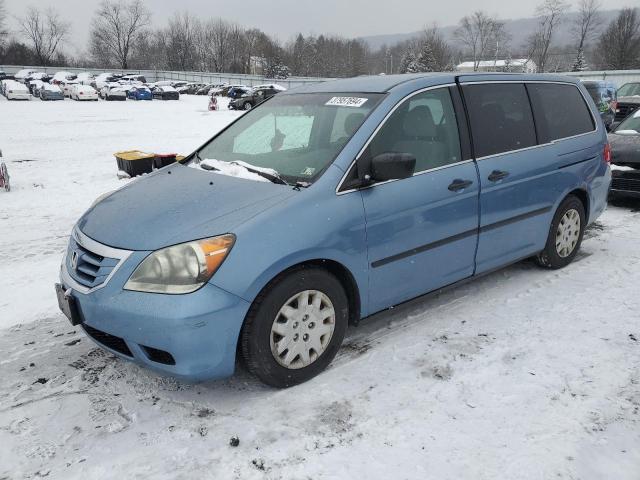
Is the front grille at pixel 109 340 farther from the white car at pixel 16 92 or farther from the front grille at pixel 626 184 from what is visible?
the white car at pixel 16 92

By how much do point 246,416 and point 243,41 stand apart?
102150 millimetres

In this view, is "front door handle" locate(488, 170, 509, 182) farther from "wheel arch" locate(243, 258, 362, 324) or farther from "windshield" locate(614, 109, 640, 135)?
"windshield" locate(614, 109, 640, 135)

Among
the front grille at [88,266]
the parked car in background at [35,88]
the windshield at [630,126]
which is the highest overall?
the parked car in background at [35,88]

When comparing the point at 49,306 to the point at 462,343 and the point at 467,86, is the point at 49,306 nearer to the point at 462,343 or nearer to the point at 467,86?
the point at 462,343

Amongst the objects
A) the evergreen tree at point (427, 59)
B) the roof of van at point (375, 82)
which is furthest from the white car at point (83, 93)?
the evergreen tree at point (427, 59)

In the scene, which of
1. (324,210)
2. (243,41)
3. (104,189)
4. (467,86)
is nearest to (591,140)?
(467,86)

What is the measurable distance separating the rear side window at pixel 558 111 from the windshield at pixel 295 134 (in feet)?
6.03

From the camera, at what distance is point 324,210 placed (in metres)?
3.03

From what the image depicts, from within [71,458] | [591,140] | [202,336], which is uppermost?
[591,140]

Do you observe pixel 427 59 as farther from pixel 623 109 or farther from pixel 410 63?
pixel 623 109

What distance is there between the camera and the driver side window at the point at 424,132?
136 inches

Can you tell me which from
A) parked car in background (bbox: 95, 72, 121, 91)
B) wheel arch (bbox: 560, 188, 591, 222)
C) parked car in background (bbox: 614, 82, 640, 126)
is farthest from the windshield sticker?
parked car in background (bbox: 95, 72, 121, 91)

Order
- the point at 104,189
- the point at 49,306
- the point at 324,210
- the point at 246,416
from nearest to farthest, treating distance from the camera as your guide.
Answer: the point at 246,416 → the point at 324,210 → the point at 49,306 → the point at 104,189

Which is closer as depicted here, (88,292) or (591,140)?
(88,292)
